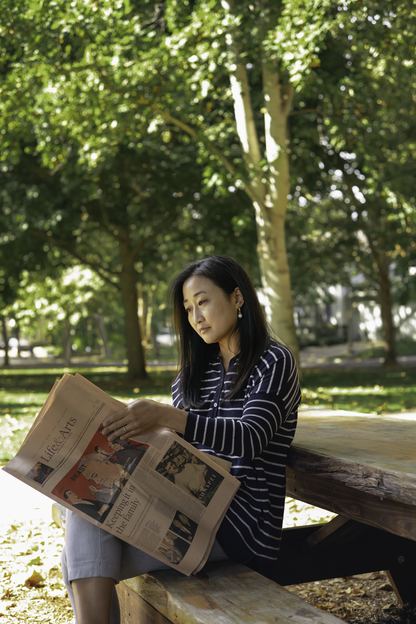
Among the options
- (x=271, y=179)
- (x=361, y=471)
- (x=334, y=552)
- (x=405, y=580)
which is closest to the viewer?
(x=361, y=471)

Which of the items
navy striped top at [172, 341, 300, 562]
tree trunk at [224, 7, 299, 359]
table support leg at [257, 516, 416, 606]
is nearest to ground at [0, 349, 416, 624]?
table support leg at [257, 516, 416, 606]

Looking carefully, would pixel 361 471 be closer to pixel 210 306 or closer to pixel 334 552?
pixel 210 306

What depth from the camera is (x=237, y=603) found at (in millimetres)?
2965

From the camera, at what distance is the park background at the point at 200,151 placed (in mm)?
11523

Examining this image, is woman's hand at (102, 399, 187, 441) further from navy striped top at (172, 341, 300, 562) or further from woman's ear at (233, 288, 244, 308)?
woman's ear at (233, 288, 244, 308)

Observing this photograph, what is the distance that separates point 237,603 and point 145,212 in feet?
63.0

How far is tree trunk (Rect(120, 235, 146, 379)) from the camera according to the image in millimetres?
23000

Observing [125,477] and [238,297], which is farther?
[238,297]

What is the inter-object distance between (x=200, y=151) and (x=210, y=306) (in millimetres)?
11661

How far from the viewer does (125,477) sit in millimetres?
3045

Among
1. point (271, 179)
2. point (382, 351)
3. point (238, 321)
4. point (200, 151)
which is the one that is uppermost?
point (200, 151)

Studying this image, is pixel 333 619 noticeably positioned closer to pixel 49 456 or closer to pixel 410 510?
pixel 410 510

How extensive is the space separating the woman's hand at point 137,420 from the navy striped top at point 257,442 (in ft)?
0.35

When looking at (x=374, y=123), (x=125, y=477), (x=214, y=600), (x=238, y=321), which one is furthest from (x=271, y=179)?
(x=214, y=600)
